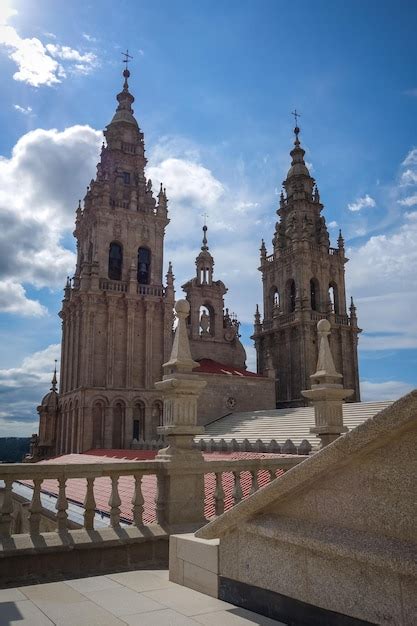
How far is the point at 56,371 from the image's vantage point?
43.4 metres

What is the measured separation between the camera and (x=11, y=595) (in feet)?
17.9

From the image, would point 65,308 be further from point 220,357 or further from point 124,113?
point 124,113

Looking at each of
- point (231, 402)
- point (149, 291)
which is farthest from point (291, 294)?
point (231, 402)

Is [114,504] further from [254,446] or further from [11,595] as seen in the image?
[254,446]

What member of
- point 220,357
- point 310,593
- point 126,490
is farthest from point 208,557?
point 220,357

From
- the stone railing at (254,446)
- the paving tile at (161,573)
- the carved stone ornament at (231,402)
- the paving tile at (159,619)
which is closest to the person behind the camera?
the paving tile at (159,619)

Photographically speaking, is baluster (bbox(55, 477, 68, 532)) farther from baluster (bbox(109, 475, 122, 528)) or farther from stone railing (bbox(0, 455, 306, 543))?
baluster (bbox(109, 475, 122, 528))

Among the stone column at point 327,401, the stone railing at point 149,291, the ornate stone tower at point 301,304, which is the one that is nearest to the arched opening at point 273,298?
the ornate stone tower at point 301,304

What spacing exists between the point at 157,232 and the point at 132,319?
315 inches

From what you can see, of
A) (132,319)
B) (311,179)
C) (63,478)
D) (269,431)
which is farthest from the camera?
(311,179)

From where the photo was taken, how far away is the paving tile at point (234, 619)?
4434mm

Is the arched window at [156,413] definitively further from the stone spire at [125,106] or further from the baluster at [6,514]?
the baluster at [6,514]

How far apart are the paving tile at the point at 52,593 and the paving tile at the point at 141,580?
0.62m

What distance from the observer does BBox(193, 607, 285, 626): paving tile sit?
4434 mm
